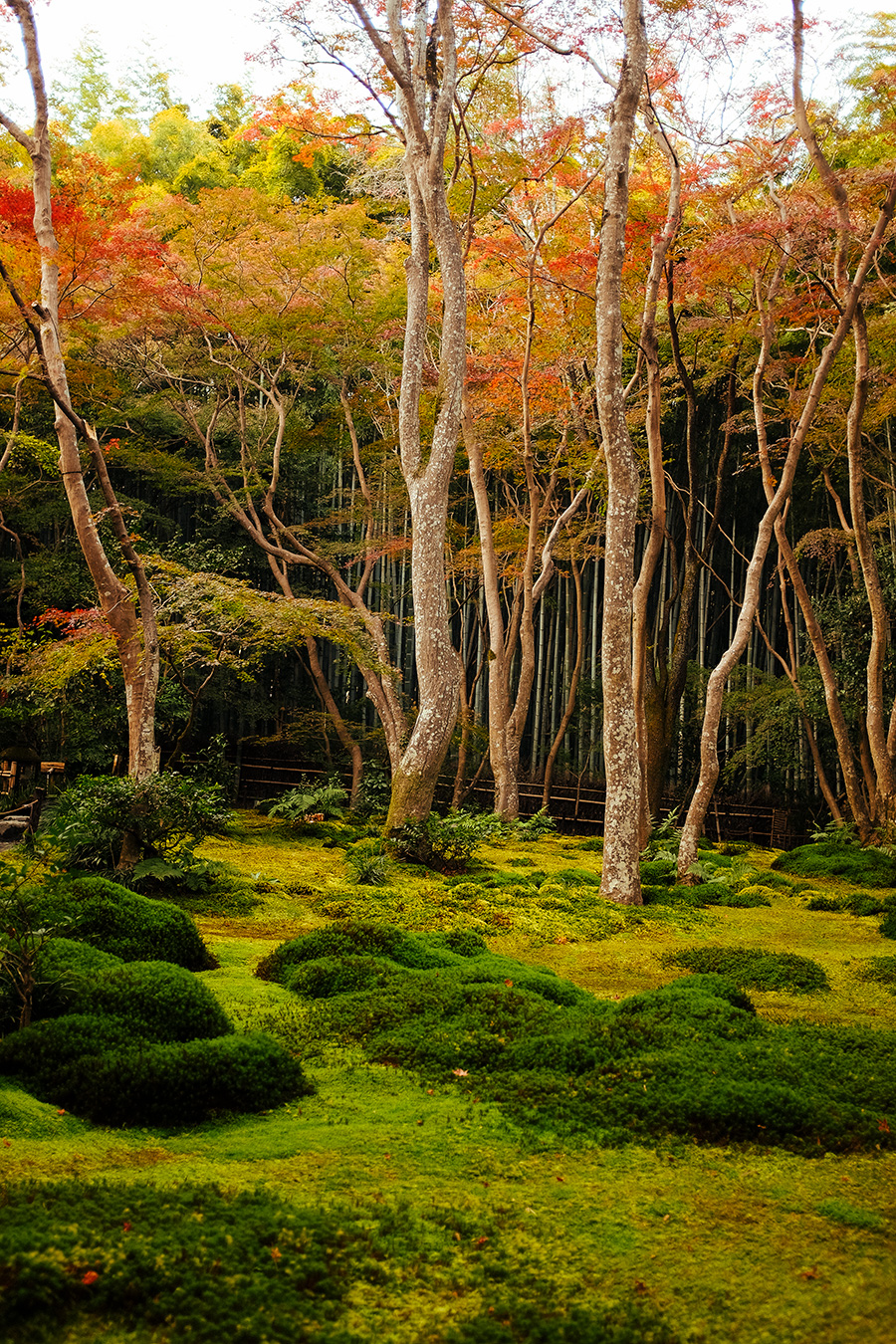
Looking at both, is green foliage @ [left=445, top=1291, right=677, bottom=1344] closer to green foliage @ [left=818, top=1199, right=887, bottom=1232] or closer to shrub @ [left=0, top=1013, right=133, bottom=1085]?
green foliage @ [left=818, top=1199, right=887, bottom=1232]

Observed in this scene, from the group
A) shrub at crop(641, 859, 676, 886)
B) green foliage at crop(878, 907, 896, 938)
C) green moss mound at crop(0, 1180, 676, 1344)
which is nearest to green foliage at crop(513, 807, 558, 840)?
shrub at crop(641, 859, 676, 886)

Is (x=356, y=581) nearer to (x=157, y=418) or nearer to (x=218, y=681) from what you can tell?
(x=218, y=681)

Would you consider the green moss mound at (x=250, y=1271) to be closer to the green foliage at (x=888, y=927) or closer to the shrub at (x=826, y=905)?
the green foliage at (x=888, y=927)

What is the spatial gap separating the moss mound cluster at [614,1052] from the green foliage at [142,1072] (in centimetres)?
51

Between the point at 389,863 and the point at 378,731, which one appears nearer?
the point at 389,863

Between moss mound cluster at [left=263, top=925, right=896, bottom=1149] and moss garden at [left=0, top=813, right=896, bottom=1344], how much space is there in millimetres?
11

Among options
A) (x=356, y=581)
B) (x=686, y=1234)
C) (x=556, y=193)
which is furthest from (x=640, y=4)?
(x=356, y=581)

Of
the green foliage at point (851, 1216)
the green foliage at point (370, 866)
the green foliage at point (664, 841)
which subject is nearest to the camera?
the green foliage at point (851, 1216)

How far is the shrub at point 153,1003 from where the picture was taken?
9.91 ft

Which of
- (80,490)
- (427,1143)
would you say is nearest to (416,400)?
(80,490)

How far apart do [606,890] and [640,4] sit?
6409mm

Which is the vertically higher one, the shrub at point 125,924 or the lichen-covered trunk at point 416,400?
the lichen-covered trunk at point 416,400

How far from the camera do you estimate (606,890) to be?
7.18 meters

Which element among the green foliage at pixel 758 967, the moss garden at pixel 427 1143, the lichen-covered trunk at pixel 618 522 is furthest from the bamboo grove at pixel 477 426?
the moss garden at pixel 427 1143
